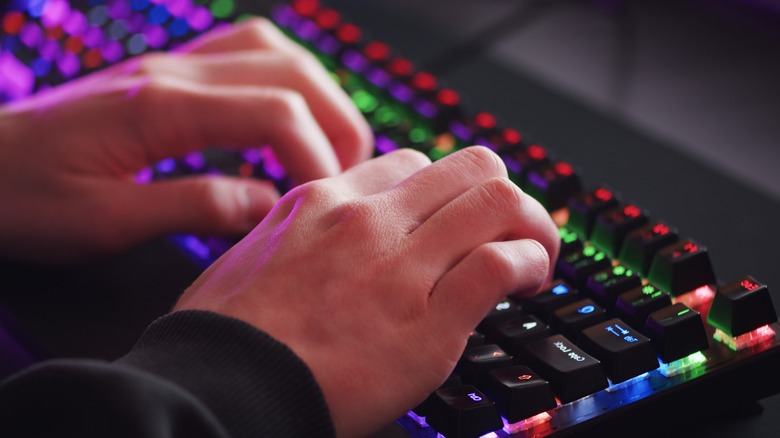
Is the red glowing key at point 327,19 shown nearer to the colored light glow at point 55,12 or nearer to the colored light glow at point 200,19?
the colored light glow at point 200,19

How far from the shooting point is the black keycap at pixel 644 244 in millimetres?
585

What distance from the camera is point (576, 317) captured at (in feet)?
1.78

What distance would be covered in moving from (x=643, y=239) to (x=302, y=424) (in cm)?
27

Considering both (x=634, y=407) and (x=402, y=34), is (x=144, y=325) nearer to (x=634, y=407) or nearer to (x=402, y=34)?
(x=634, y=407)

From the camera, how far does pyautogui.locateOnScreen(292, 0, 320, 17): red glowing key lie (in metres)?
0.96

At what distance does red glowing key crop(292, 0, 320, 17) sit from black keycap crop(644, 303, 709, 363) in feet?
1.87

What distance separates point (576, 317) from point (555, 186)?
5.7 inches

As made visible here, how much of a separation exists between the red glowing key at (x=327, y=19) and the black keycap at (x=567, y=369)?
509mm

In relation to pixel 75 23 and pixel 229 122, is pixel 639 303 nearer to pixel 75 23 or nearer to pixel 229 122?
pixel 229 122

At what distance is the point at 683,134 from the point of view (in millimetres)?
847

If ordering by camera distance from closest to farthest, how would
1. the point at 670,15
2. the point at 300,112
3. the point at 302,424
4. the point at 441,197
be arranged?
the point at 302,424, the point at 441,197, the point at 300,112, the point at 670,15

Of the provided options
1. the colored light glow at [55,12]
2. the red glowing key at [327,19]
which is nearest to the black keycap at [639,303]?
the red glowing key at [327,19]

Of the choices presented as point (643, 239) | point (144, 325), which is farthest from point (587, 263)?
point (144, 325)

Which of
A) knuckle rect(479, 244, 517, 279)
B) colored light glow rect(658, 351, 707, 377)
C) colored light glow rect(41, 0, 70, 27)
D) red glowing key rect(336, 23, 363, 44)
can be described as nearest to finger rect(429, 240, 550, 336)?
knuckle rect(479, 244, 517, 279)
